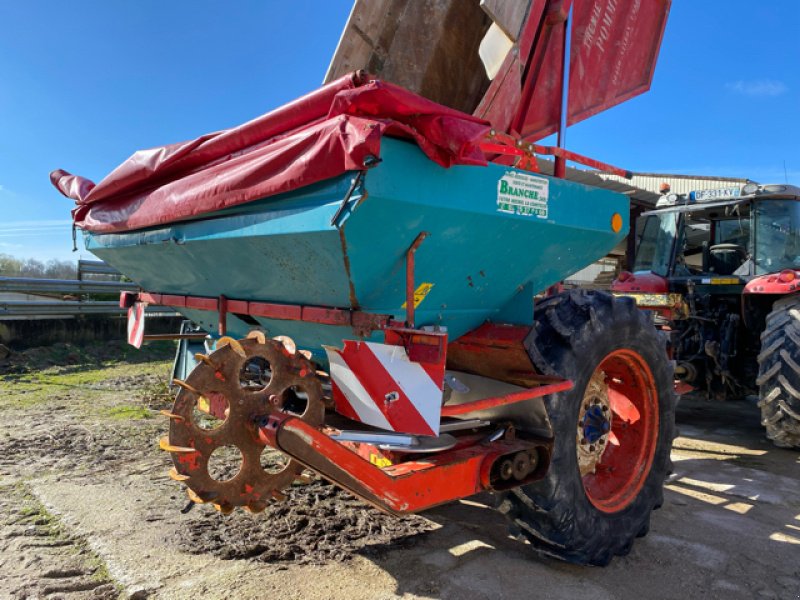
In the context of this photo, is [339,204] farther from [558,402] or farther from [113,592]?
[113,592]

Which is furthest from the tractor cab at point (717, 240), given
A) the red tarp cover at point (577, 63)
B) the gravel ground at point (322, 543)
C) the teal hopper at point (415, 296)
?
the teal hopper at point (415, 296)

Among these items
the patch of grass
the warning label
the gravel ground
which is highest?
the warning label

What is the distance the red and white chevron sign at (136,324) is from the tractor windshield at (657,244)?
543 centimetres

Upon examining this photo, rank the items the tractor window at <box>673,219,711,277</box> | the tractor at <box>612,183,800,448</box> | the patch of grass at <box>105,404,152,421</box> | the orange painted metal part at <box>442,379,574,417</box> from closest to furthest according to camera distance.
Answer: the orange painted metal part at <box>442,379,574,417</box> → the patch of grass at <box>105,404,152,421</box> → the tractor at <box>612,183,800,448</box> → the tractor window at <box>673,219,711,277</box>

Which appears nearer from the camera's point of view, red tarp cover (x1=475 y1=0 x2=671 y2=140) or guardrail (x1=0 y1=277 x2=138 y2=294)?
red tarp cover (x1=475 y1=0 x2=671 y2=140)

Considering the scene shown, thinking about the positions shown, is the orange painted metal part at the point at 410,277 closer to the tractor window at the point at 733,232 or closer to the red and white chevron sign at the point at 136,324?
the red and white chevron sign at the point at 136,324

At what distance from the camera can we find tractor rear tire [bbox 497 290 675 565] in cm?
268

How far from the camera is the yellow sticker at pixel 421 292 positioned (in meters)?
2.46

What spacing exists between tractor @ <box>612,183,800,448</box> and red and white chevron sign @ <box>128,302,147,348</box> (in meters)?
4.33

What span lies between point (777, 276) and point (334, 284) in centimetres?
488

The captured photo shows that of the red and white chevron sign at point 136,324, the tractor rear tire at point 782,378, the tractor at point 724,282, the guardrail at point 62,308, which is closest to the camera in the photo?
the red and white chevron sign at point 136,324

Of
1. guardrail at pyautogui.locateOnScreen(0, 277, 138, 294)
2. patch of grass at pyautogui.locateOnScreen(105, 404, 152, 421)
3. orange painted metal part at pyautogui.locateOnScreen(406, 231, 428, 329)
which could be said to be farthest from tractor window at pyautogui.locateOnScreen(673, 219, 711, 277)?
guardrail at pyautogui.locateOnScreen(0, 277, 138, 294)

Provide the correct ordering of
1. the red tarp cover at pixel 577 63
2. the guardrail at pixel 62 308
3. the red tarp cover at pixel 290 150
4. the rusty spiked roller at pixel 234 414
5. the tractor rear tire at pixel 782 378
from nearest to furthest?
1. the red tarp cover at pixel 290 150
2. the rusty spiked roller at pixel 234 414
3. the red tarp cover at pixel 577 63
4. the tractor rear tire at pixel 782 378
5. the guardrail at pixel 62 308

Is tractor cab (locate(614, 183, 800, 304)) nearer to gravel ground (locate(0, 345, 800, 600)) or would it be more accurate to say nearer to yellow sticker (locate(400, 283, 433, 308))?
gravel ground (locate(0, 345, 800, 600))
